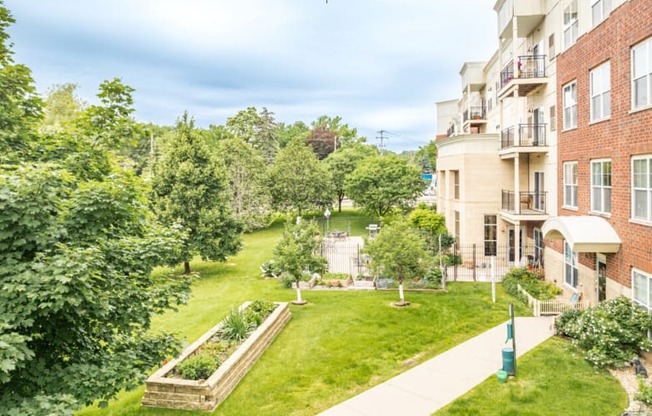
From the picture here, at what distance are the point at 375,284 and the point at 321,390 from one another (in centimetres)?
1054

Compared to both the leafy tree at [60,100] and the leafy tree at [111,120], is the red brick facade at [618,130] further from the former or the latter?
the leafy tree at [60,100]

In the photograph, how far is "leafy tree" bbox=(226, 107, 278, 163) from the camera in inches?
2610

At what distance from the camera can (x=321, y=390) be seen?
10.2 meters

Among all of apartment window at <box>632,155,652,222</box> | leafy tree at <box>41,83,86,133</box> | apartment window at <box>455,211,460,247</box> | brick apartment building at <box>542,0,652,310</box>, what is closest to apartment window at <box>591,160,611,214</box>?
brick apartment building at <box>542,0,652,310</box>

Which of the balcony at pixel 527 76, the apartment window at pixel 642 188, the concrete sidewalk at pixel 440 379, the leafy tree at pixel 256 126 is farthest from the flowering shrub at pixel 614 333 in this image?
the leafy tree at pixel 256 126

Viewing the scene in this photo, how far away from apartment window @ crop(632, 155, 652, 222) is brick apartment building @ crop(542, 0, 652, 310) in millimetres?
26

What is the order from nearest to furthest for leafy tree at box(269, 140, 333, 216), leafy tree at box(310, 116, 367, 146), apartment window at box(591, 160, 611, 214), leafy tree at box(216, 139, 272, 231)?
apartment window at box(591, 160, 611, 214)
leafy tree at box(216, 139, 272, 231)
leafy tree at box(269, 140, 333, 216)
leafy tree at box(310, 116, 367, 146)

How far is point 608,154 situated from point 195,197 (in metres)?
18.4

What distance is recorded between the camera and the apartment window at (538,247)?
20703 mm

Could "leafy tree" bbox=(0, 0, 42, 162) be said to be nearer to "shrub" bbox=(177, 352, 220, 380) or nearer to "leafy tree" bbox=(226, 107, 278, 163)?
"shrub" bbox=(177, 352, 220, 380)

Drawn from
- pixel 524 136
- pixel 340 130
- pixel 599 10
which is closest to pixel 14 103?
pixel 599 10

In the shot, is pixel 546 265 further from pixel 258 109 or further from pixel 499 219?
pixel 258 109

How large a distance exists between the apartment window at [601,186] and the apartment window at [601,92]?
153cm

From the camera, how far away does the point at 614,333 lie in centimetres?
1088
